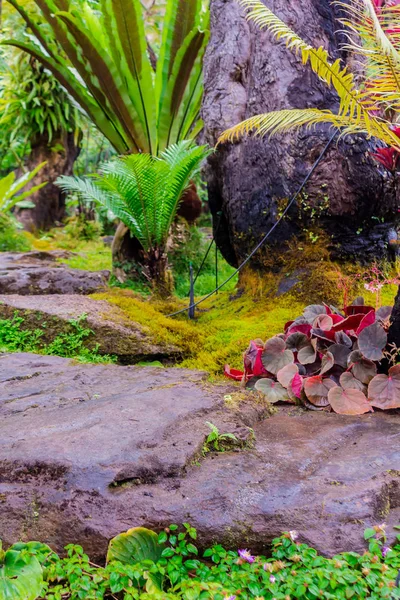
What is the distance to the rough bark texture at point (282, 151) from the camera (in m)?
3.76

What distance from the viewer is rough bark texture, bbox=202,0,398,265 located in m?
3.76

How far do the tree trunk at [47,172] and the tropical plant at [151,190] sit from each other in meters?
5.72

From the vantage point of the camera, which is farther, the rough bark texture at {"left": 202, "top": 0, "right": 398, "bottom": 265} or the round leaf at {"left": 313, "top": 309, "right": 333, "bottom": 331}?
the rough bark texture at {"left": 202, "top": 0, "right": 398, "bottom": 265}

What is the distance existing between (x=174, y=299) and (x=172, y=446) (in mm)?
3281

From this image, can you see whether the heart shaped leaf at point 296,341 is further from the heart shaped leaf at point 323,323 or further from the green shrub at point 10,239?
the green shrub at point 10,239

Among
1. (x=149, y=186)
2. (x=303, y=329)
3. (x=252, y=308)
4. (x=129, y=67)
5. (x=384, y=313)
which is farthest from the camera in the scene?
(x=129, y=67)

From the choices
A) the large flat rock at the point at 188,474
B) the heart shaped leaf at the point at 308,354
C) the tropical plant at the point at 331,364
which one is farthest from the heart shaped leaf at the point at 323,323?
the large flat rock at the point at 188,474

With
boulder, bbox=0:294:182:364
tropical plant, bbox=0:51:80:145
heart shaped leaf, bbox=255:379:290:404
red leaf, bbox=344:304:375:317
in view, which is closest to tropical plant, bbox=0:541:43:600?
heart shaped leaf, bbox=255:379:290:404

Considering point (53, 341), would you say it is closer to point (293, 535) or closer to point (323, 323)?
point (323, 323)

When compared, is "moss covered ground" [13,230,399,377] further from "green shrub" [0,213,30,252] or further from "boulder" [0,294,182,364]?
"green shrub" [0,213,30,252]

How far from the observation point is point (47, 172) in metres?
10.5

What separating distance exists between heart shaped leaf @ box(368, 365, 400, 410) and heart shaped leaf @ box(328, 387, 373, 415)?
1.6 inches

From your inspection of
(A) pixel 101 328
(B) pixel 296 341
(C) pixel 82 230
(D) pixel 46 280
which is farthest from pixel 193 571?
(C) pixel 82 230

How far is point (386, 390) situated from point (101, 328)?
2.03m
